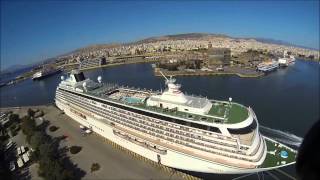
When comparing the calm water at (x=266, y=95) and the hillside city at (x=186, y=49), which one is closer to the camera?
the calm water at (x=266, y=95)

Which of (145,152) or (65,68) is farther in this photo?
(65,68)

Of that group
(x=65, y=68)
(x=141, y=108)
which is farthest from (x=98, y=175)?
(x=65, y=68)

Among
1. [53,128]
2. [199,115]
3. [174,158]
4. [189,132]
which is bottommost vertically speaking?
[53,128]

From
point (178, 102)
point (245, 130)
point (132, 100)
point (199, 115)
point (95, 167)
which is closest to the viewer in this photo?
point (245, 130)

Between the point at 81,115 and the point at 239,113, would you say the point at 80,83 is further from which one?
the point at 239,113

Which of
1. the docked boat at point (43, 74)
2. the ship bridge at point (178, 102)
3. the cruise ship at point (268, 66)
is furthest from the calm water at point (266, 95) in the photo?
the docked boat at point (43, 74)

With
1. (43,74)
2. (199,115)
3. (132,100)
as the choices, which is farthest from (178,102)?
(43,74)

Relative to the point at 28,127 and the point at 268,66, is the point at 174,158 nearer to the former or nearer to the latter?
the point at 28,127

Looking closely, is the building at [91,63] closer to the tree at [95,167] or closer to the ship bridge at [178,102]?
the tree at [95,167]
